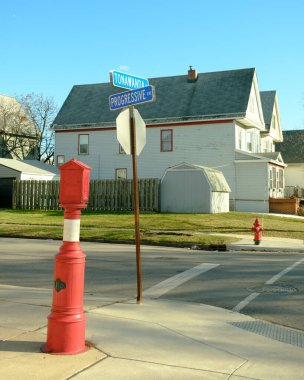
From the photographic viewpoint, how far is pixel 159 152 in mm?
35250

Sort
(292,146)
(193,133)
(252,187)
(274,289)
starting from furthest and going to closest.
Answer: (292,146), (193,133), (252,187), (274,289)

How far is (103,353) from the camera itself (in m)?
4.55

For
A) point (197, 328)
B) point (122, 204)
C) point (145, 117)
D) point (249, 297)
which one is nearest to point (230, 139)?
point (145, 117)

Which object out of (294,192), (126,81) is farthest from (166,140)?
(126,81)

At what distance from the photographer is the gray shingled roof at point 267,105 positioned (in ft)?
141

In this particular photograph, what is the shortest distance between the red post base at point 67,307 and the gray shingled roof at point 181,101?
29.6 metres

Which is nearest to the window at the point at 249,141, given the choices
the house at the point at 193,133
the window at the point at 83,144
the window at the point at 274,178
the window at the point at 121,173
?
the house at the point at 193,133

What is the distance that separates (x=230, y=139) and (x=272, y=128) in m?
12.6

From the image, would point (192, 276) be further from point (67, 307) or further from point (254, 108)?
point (254, 108)

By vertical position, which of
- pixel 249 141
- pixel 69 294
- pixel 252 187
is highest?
pixel 249 141

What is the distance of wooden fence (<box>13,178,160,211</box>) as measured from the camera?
2852 centimetres

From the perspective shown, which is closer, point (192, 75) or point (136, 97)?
point (136, 97)

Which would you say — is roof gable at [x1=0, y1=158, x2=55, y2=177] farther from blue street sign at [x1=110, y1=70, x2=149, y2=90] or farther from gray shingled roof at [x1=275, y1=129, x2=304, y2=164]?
blue street sign at [x1=110, y1=70, x2=149, y2=90]

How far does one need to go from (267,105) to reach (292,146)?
6.28 meters
